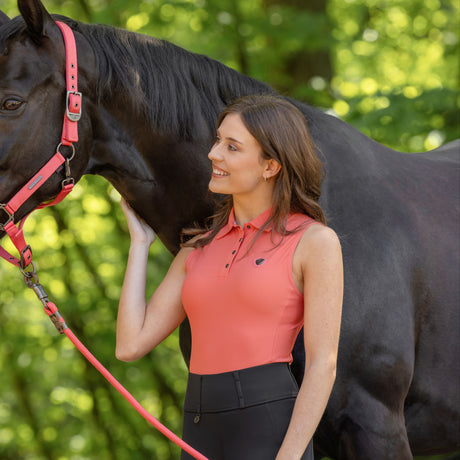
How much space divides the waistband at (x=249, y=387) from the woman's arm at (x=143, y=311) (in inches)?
13.4

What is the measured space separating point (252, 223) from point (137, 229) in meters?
0.52

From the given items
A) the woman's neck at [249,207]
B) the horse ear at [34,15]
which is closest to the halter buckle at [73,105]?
the horse ear at [34,15]

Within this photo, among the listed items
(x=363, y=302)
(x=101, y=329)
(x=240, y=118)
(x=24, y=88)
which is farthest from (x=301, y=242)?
(x=101, y=329)

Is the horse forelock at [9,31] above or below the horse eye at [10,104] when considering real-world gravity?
above

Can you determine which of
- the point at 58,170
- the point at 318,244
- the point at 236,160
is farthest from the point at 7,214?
the point at 318,244

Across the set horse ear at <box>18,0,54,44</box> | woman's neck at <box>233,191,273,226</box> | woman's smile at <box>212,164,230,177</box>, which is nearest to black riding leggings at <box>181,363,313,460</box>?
woman's neck at <box>233,191,273,226</box>

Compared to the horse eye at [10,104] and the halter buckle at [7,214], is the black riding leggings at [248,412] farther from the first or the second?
the horse eye at [10,104]

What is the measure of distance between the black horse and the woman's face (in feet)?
1.46

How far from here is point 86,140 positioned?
212cm

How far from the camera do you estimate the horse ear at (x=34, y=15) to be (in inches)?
78.0

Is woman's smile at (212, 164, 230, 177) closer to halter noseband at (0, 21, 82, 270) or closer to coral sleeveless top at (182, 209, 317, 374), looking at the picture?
coral sleeveless top at (182, 209, 317, 374)

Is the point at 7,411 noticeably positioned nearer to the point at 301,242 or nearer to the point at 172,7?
the point at 172,7

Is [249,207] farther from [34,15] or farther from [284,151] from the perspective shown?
[34,15]

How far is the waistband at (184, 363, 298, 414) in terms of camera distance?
1.71m
